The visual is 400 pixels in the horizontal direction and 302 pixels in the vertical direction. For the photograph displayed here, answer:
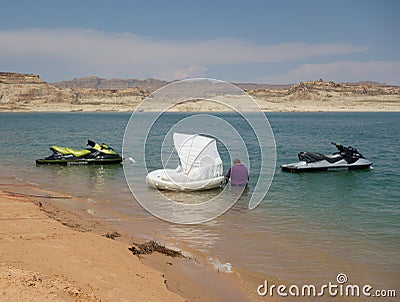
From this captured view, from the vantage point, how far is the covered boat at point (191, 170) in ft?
66.0

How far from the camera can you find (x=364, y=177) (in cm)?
2567

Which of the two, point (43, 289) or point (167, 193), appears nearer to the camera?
point (43, 289)

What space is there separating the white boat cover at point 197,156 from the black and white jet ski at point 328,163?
24.7 ft

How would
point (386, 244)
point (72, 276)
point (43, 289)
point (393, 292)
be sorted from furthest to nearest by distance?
point (386, 244) < point (393, 292) < point (72, 276) < point (43, 289)

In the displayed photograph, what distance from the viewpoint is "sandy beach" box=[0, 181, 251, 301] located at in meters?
6.76

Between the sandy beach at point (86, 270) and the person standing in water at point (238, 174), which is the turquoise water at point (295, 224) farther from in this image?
the sandy beach at point (86, 270)

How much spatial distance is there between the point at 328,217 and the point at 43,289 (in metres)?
12.1

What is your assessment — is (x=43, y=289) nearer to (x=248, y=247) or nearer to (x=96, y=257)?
(x=96, y=257)

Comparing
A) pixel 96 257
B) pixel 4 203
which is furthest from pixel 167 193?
pixel 96 257

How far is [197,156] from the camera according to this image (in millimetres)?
20016
